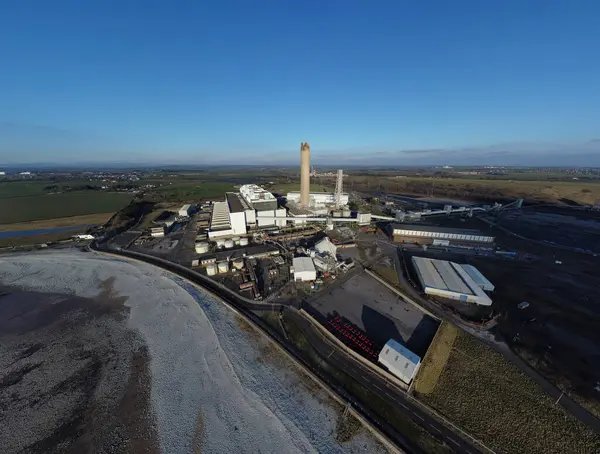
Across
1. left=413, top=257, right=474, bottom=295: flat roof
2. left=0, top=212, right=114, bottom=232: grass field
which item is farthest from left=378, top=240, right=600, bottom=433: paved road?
left=0, top=212, right=114, bottom=232: grass field

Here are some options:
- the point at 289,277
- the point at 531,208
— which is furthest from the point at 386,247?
the point at 531,208

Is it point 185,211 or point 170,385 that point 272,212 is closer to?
point 185,211

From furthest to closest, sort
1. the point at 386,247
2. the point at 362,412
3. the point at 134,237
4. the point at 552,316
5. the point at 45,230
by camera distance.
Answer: the point at 45,230 < the point at 134,237 < the point at 386,247 < the point at 552,316 < the point at 362,412

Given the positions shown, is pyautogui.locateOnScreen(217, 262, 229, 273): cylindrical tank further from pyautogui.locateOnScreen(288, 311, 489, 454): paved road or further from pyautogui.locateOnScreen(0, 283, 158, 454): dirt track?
pyautogui.locateOnScreen(288, 311, 489, 454): paved road

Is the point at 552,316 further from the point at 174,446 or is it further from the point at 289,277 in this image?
the point at 174,446

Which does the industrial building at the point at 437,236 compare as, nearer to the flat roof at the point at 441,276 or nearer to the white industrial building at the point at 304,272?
the flat roof at the point at 441,276

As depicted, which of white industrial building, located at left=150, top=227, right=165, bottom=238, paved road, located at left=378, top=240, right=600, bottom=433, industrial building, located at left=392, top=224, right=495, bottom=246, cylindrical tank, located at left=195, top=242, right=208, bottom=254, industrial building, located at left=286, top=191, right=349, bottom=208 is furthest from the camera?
industrial building, located at left=286, top=191, right=349, bottom=208

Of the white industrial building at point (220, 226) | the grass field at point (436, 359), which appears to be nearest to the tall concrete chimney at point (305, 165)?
the white industrial building at point (220, 226)
